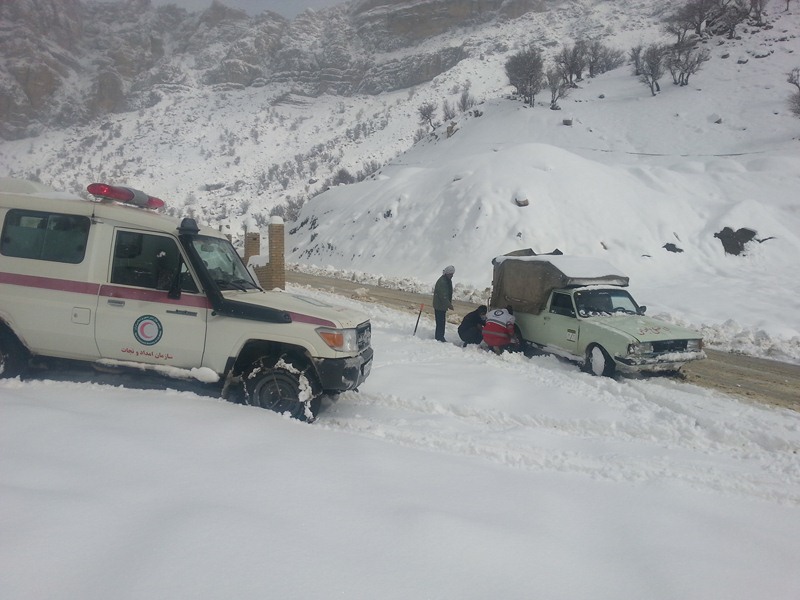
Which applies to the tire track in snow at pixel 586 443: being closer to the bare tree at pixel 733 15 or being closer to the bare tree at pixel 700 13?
the bare tree at pixel 733 15

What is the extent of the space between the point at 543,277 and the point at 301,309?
6.65 meters

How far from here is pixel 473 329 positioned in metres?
10.8

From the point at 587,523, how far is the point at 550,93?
61.8 metres

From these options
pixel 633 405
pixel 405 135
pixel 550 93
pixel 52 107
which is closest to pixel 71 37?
pixel 52 107

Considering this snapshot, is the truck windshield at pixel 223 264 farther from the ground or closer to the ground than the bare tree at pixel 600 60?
closer to the ground

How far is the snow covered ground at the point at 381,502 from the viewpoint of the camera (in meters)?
2.42

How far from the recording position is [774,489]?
436cm

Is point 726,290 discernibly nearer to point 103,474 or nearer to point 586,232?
point 586,232

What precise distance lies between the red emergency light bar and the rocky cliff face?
6038 inches

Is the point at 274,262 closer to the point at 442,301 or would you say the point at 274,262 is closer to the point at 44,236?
the point at 442,301

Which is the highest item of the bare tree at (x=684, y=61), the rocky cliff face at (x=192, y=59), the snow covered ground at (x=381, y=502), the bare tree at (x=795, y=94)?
the rocky cliff face at (x=192, y=59)

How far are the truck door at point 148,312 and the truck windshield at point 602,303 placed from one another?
7.25 metres

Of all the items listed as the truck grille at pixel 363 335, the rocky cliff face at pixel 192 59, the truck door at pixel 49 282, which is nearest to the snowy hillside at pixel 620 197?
the truck grille at pixel 363 335

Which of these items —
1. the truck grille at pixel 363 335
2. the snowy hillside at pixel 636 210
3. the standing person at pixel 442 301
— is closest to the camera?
the truck grille at pixel 363 335
